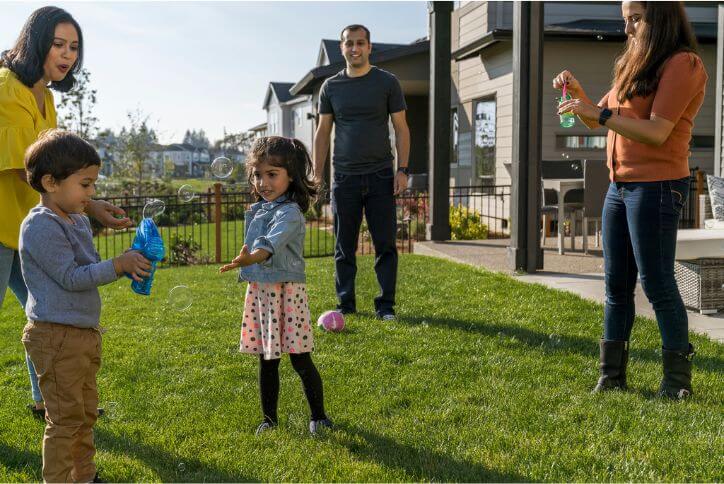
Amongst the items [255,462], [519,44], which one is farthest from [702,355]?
[519,44]

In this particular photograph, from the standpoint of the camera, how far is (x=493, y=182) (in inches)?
583

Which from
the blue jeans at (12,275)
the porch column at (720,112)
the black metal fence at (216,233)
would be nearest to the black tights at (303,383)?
the blue jeans at (12,275)

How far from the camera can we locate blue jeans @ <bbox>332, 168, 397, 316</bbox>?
19.8 feet

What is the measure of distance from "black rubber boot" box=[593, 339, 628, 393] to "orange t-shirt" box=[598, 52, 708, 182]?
3.04 feet

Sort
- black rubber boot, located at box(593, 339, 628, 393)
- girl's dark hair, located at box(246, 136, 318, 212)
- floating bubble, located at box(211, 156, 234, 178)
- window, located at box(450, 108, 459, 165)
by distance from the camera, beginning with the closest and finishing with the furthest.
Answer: girl's dark hair, located at box(246, 136, 318, 212)
black rubber boot, located at box(593, 339, 628, 393)
floating bubble, located at box(211, 156, 234, 178)
window, located at box(450, 108, 459, 165)

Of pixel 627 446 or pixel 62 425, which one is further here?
pixel 627 446

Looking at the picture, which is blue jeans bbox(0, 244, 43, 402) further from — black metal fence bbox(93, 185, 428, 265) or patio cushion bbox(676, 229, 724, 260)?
black metal fence bbox(93, 185, 428, 265)

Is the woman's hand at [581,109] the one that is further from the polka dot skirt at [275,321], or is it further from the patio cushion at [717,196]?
the patio cushion at [717,196]

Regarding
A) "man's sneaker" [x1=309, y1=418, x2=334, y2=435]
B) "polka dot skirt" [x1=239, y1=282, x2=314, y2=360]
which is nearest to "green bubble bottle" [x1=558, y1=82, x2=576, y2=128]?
"polka dot skirt" [x1=239, y1=282, x2=314, y2=360]

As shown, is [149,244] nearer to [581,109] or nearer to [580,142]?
[581,109]

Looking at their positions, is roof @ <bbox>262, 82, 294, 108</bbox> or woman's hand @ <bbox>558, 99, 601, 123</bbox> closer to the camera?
woman's hand @ <bbox>558, 99, 601, 123</bbox>

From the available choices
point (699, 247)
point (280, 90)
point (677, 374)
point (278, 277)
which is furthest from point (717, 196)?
point (280, 90)

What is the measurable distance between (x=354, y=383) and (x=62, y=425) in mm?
1910

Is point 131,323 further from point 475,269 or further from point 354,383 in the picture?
point 475,269
